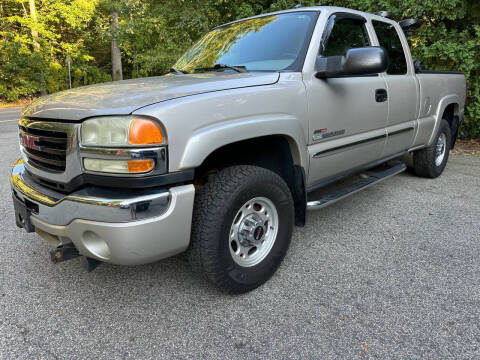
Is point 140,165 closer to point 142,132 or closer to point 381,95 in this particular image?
point 142,132

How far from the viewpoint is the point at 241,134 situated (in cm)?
208

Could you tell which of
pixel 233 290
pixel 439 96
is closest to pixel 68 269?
pixel 233 290

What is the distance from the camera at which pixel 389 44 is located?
3.70 meters

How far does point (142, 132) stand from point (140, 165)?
16 centimetres

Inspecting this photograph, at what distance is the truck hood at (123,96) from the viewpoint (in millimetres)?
1844

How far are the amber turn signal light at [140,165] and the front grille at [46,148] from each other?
461mm

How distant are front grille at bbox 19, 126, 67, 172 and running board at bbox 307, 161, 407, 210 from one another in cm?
167

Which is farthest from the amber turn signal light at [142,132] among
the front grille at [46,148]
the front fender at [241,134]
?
the front grille at [46,148]

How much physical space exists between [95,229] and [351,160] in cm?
217

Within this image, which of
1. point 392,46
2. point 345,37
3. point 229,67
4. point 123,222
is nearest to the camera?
point 123,222

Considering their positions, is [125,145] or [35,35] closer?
[125,145]

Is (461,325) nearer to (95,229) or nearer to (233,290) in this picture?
(233,290)

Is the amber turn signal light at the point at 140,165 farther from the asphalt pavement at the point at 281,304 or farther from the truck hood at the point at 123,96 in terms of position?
the asphalt pavement at the point at 281,304

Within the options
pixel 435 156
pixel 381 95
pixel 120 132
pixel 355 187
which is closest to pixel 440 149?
pixel 435 156
